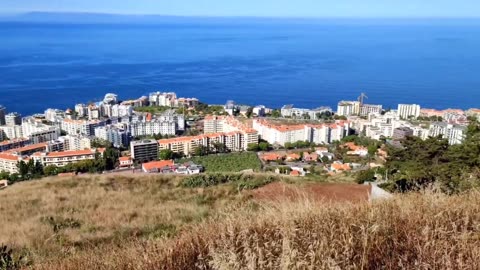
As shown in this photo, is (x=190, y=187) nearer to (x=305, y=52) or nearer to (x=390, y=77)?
(x=390, y=77)

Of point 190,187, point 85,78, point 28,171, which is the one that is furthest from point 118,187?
point 85,78

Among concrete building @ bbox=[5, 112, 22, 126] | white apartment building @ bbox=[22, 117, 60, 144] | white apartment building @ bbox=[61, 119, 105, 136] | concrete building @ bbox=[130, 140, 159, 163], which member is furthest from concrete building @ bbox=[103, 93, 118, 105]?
concrete building @ bbox=[130, 140, 159, 163]

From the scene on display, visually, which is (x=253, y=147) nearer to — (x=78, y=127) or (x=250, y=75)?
(x=78, y=127)

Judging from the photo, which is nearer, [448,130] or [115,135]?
[448,130]

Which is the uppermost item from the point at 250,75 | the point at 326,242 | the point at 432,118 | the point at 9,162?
the point at 250,75

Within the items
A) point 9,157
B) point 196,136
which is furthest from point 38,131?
point 196,136

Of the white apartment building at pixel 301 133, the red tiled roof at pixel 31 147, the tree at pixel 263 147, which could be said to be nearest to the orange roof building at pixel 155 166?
the tree at pixel 263 147

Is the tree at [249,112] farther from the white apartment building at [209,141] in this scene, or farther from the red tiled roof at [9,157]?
the red tiled roof at [9,157]
